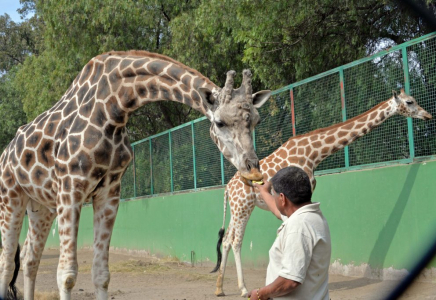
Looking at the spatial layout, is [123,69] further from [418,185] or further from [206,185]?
[206,185]

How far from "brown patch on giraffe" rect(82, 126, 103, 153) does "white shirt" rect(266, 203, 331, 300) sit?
295 centimetres

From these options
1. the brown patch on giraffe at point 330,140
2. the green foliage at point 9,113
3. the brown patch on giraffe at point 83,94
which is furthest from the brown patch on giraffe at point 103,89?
the green foliage at point 9,113

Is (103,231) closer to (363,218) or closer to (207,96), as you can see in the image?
(207,96)

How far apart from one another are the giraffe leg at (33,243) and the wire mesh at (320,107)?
15.1ft


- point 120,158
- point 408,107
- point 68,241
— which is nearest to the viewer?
point 68,241

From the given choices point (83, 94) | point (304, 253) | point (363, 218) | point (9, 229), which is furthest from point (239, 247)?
point (304, 253)

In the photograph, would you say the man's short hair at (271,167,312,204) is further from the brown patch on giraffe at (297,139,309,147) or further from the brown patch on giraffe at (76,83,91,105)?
the brown patch on giraffe at (297,139,309,147)

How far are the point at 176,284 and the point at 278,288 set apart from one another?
6888 millimetres

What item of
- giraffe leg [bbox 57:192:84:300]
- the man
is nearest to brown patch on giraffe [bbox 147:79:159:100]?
giraffe leg [bbox 57:192:84:300]

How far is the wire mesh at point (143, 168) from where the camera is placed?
1587 centimetres

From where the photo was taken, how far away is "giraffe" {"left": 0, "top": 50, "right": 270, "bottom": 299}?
16.9 ft

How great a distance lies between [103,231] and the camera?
19.3ft

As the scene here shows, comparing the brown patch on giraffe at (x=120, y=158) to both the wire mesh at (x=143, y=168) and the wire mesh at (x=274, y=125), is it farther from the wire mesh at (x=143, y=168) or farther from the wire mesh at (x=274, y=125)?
the wire mesh at (x=143, y=168)

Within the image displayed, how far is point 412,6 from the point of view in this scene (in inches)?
132
